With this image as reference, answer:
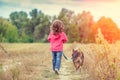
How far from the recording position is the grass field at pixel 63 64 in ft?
24.2

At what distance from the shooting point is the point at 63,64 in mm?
9961

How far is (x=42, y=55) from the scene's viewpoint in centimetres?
1098

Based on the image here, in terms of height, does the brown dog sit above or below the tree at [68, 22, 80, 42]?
below

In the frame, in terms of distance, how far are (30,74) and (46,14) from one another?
2.76m

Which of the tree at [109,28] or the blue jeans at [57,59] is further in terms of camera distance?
the tree at [109,28]

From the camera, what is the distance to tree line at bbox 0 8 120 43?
10.9 meters

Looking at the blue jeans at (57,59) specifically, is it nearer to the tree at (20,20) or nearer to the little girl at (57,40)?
the little girl at (57,40)

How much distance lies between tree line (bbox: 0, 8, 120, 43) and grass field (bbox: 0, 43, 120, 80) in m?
0.24

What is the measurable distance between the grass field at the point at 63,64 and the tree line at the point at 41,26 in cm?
24

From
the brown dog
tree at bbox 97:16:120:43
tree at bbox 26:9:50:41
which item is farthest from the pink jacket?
tree at bbox 26:9:50:41

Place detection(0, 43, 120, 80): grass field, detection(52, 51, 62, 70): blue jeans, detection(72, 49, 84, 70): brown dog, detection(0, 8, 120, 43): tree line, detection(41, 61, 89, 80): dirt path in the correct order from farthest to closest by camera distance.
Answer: detection(0, 8, 120, 43): tree line < detection(72, 49, 84, 70): brown dog < detection(52, 51, 62, 70): blue jeans < detection(41, 61, 89, 80): dirt path < detection(0, 43, 120, 80): grass field

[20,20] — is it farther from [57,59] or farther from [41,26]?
[57,59]

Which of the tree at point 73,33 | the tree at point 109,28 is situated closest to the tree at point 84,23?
the tree at point 73,33

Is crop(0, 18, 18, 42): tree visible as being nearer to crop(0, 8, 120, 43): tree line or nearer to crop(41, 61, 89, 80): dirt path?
crop(0, 8, 120, 43): tree line
